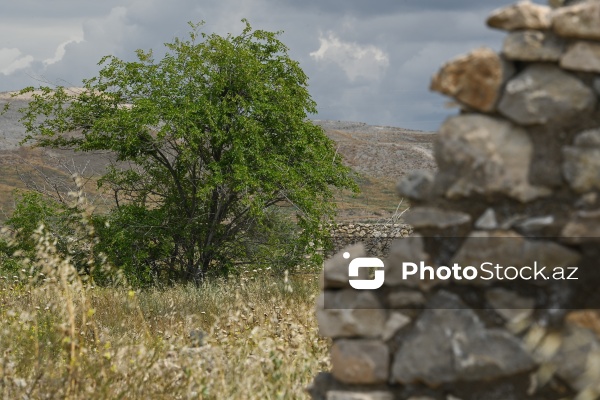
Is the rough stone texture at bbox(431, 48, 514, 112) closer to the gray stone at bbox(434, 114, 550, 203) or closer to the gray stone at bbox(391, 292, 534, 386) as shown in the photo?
the gray stone at bbox(434, 114, 550, 203)

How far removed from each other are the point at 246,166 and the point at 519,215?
9.44 m

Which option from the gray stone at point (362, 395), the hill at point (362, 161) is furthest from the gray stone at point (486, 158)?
the hill at point (362, 161)

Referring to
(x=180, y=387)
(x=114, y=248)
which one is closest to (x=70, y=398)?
(x=180, y=387)

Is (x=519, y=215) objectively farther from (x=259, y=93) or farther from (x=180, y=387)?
(x=259, y=93)

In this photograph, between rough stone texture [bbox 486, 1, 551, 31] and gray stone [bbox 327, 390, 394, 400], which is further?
gray stone [bbox 327, 390, 394, 400]

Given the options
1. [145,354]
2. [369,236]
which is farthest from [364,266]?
[369,236]

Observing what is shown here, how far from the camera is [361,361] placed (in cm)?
321

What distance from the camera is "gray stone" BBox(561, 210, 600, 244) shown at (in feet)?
9.48

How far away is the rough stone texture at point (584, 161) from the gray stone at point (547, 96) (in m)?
0.11

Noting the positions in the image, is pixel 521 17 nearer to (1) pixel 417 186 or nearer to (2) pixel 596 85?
(2) pixel 596 85

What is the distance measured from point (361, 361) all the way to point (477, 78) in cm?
133

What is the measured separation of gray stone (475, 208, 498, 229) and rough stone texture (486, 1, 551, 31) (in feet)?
2.50

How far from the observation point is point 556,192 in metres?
2.96

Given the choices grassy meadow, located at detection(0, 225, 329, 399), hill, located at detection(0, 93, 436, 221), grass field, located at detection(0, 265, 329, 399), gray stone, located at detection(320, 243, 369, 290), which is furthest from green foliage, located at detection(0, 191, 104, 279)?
hill, located at detection(0, 93, 436, 221)
